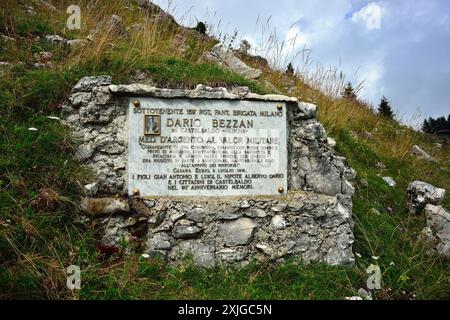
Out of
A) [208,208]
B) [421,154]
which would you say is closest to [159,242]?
[208,208]

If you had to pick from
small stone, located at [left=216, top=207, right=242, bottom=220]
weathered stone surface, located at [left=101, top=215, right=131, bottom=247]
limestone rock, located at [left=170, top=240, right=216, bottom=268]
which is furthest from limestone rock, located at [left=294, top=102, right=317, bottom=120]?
weathered stone surface, located at [left=101, top=215, right=131, bottom=247]

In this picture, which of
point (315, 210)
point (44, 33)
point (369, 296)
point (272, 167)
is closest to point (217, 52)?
point (44, 33)

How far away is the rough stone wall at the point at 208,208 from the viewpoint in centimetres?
445

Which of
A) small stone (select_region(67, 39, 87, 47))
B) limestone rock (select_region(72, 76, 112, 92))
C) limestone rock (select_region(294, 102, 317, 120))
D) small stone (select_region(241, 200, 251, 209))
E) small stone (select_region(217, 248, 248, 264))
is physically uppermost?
small stone (select_region(67, 39, 87, 47))

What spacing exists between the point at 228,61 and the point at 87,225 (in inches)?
203

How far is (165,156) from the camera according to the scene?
473 cm

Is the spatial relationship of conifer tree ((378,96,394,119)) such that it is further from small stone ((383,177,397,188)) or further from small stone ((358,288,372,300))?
small stone ((358,288,372,300))

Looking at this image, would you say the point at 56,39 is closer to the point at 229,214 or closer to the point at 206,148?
the point at 206,148

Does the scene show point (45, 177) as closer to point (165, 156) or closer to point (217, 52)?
point (165, 156)

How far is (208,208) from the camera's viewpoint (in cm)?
461

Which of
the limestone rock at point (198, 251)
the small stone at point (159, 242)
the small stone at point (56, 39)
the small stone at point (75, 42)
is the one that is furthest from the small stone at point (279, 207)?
the small stone at point (56, 39)

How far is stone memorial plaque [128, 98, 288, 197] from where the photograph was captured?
4.69m

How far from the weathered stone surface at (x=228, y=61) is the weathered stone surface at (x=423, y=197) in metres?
3.60

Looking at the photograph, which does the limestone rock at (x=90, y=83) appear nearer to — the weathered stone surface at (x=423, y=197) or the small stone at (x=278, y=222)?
the small stone at (x=278, y=222)
